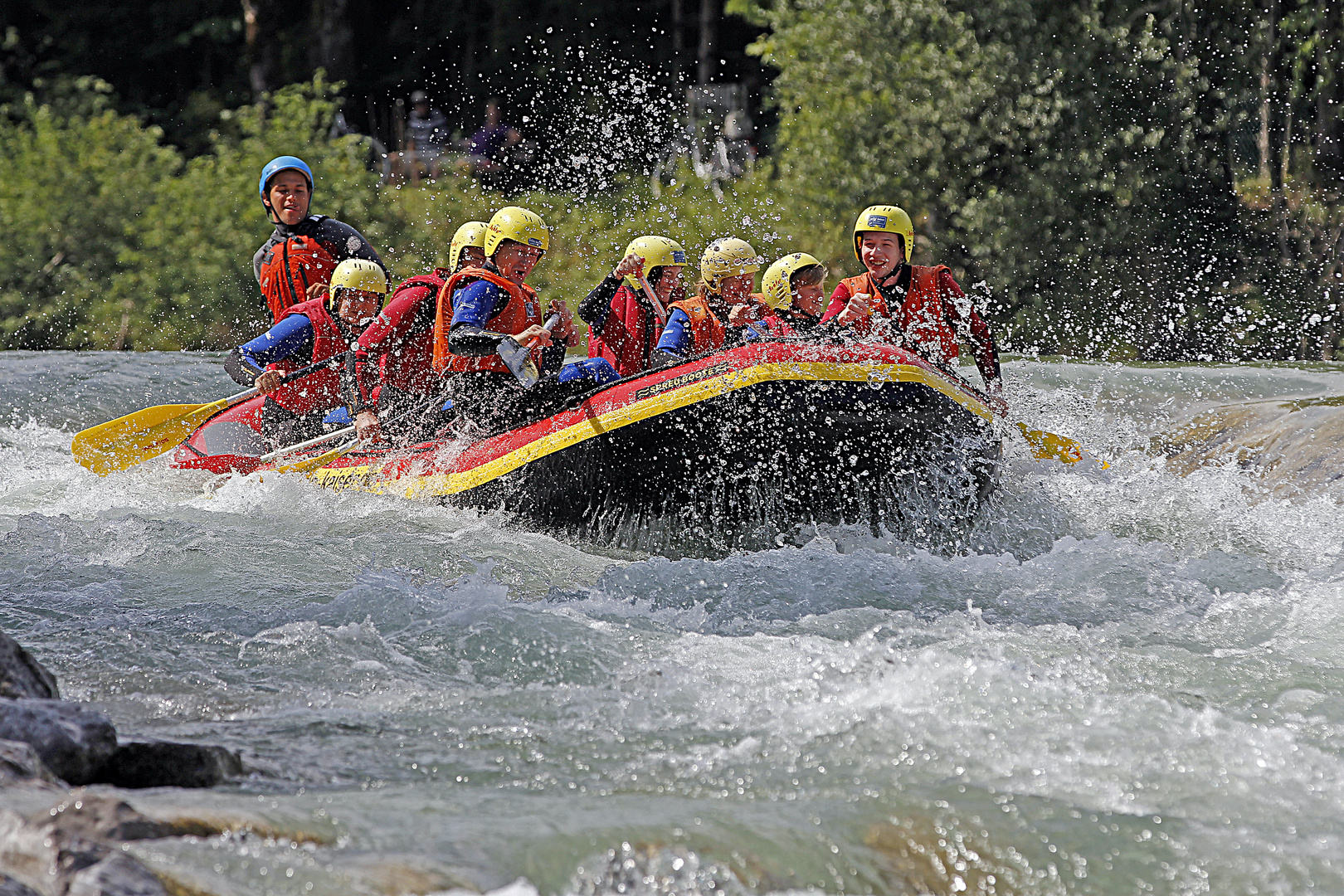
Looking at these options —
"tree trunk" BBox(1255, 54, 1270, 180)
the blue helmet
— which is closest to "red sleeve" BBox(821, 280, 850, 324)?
the blue helmet

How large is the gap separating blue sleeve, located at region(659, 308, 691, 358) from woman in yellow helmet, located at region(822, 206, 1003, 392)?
71 cm

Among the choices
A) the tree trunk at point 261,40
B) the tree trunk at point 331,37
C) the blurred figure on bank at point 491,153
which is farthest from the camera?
the tree trunk at point 331,37

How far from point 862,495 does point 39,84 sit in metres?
15.1

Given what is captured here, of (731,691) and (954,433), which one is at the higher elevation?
(954,433)

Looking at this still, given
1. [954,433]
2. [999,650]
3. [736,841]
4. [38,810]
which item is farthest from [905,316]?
[38,810]

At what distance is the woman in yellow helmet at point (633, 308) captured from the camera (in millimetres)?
7008

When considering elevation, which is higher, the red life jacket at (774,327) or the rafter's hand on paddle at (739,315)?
the rafter's hand on paddle at (739,315)

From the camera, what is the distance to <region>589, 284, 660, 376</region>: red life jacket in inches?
278

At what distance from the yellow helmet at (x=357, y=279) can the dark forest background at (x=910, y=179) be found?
795 cm

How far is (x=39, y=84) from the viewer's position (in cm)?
1775

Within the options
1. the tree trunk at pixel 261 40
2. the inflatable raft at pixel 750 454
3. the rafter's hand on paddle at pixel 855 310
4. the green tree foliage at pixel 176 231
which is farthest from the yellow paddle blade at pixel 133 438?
the tree trunk at pixel 261 40

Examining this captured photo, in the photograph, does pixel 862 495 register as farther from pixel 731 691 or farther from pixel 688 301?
pixel 731 691

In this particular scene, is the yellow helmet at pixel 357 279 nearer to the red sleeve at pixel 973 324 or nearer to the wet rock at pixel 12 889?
the red sleeve at pixel 973 324

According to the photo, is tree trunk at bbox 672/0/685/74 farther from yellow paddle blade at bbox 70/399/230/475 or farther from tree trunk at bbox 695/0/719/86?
yellow paddle blade at bbox 70/399/230/475
